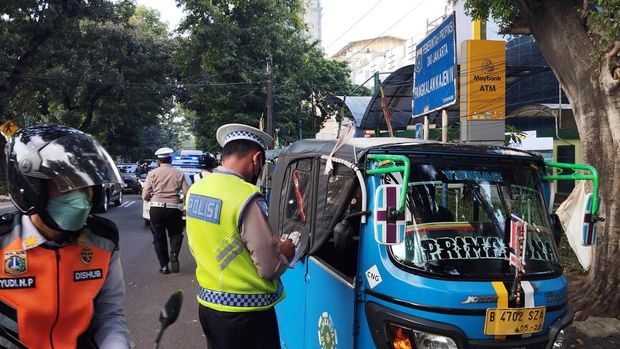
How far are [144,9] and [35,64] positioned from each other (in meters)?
23.5

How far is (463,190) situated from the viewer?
9.50 feet

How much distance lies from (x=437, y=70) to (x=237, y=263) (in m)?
6.07

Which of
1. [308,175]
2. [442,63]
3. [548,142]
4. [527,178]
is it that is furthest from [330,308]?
[548,142]

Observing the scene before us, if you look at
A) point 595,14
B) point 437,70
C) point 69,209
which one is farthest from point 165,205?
point 595,14

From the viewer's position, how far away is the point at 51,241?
1.71m

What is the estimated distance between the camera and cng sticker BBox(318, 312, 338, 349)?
2.75 metres

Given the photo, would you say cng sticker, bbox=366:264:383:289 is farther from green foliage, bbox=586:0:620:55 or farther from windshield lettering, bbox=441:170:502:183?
green foliage, bbox=586:0:620:55

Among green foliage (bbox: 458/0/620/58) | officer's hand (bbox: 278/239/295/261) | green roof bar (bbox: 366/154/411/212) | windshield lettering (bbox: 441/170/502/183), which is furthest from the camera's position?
green foliage (bbox: 458/0/620/58)

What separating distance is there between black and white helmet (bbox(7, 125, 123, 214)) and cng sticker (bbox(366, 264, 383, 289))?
4.56 feet

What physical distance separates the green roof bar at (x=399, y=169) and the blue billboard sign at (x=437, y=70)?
15.1 ft

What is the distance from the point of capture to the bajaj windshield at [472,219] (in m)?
2.51

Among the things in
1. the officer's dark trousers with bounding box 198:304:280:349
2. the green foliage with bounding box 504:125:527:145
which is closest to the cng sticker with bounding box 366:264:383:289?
the officer's dark trousers with bounding box 198:304:280:349

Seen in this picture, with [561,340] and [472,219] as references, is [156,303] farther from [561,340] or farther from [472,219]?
[561,340]

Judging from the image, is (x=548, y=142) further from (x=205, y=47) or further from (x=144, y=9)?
(x=144, y=9)
